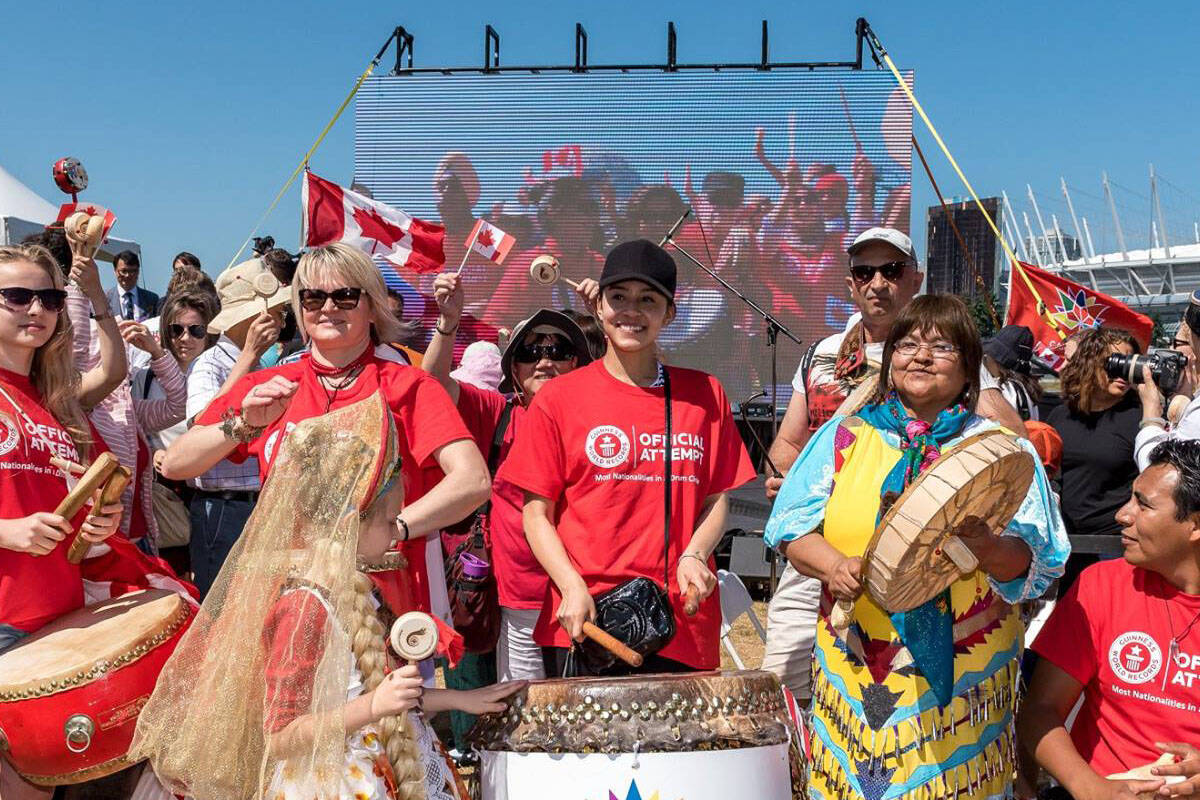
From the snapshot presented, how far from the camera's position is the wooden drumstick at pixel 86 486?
292 cm

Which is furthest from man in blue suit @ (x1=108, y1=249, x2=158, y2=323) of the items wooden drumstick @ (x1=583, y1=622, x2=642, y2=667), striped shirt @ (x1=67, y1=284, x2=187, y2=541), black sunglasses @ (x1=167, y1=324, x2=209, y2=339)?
wooden drumstick @ (x1=583, y1=622, x2=642, y2=667)

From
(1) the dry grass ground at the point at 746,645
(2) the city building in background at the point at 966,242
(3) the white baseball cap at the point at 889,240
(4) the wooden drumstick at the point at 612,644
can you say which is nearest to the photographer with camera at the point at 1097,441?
(1) the dry grass ground at the point at 746,645

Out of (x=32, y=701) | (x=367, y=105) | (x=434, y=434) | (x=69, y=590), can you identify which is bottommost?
(x=32, y=701)

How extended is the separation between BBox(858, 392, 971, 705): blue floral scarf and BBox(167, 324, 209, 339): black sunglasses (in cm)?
354

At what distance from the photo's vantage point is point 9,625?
3.01 meters

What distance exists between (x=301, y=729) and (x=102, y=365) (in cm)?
210

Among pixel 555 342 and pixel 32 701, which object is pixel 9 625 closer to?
pixel 32 701

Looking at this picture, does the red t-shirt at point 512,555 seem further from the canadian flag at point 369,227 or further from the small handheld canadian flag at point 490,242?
the canadian flag at point 369,227

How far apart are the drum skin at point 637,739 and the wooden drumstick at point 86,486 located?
1.21m

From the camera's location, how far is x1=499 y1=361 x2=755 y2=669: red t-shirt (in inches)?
122

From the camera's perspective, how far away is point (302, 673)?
231 cm

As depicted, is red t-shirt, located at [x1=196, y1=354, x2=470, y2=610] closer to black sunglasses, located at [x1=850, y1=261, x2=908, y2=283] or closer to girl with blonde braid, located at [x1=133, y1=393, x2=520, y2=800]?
girl with blonde braid, located at [x1=133, y1=393, x2=520, y2=800]

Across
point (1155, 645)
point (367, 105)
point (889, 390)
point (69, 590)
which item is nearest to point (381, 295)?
point (69, 590)

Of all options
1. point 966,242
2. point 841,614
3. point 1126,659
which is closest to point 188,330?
point 841,614
